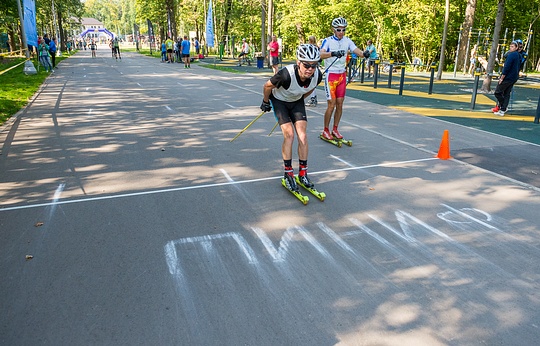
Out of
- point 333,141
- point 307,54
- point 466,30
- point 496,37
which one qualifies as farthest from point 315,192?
point 466,30

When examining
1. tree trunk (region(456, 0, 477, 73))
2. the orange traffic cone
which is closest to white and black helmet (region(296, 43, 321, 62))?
the orange traffic cone

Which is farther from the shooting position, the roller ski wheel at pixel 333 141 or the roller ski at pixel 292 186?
the roller ski wheel at pixel 333 141

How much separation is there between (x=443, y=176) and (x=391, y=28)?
27617 millimetres

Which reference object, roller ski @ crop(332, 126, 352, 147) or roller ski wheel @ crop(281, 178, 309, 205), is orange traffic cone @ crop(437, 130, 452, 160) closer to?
roller ski @ crop(332, 126, 352, 147)

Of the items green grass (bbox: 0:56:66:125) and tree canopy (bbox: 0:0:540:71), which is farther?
tree canopy (bbox: 0:0:540:71)

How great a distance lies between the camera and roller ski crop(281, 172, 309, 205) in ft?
17.7

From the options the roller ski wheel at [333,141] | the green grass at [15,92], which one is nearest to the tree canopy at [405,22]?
the green grass at [15,92]

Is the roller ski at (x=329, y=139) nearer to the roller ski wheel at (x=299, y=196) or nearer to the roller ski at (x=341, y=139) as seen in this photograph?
the roller ski at (x=341, y=139)

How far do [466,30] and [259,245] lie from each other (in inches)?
999

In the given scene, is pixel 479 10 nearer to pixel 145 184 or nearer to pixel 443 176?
pixel 443 176

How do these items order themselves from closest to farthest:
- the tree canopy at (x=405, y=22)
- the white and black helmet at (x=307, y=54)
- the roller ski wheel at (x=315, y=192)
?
the white and black helmet at (x=307, y=54), the roller ski wheel at (x=315, y=192), the tree canopy at (x=405, y=22)

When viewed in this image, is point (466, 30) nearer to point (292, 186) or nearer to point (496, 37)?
point (496, 37)

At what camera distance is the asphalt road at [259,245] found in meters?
3.13

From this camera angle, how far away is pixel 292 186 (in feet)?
18.8
